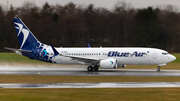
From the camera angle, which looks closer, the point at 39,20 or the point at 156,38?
the point at 156,38

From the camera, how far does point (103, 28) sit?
74875 millimetres

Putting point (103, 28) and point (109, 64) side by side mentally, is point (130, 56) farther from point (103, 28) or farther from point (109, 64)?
point (103, 28)

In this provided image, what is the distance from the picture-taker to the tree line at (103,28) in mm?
70625

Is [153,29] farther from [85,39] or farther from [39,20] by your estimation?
[39,20]

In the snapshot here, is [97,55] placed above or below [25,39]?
below

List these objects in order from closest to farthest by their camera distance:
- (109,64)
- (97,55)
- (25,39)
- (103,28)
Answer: (109,64)
(97,55)
(25,39)
(103,28)

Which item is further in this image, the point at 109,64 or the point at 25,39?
the point at 25,39

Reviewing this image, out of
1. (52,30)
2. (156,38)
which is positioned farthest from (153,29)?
(52,30)

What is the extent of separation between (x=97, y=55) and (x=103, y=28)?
4546cm
